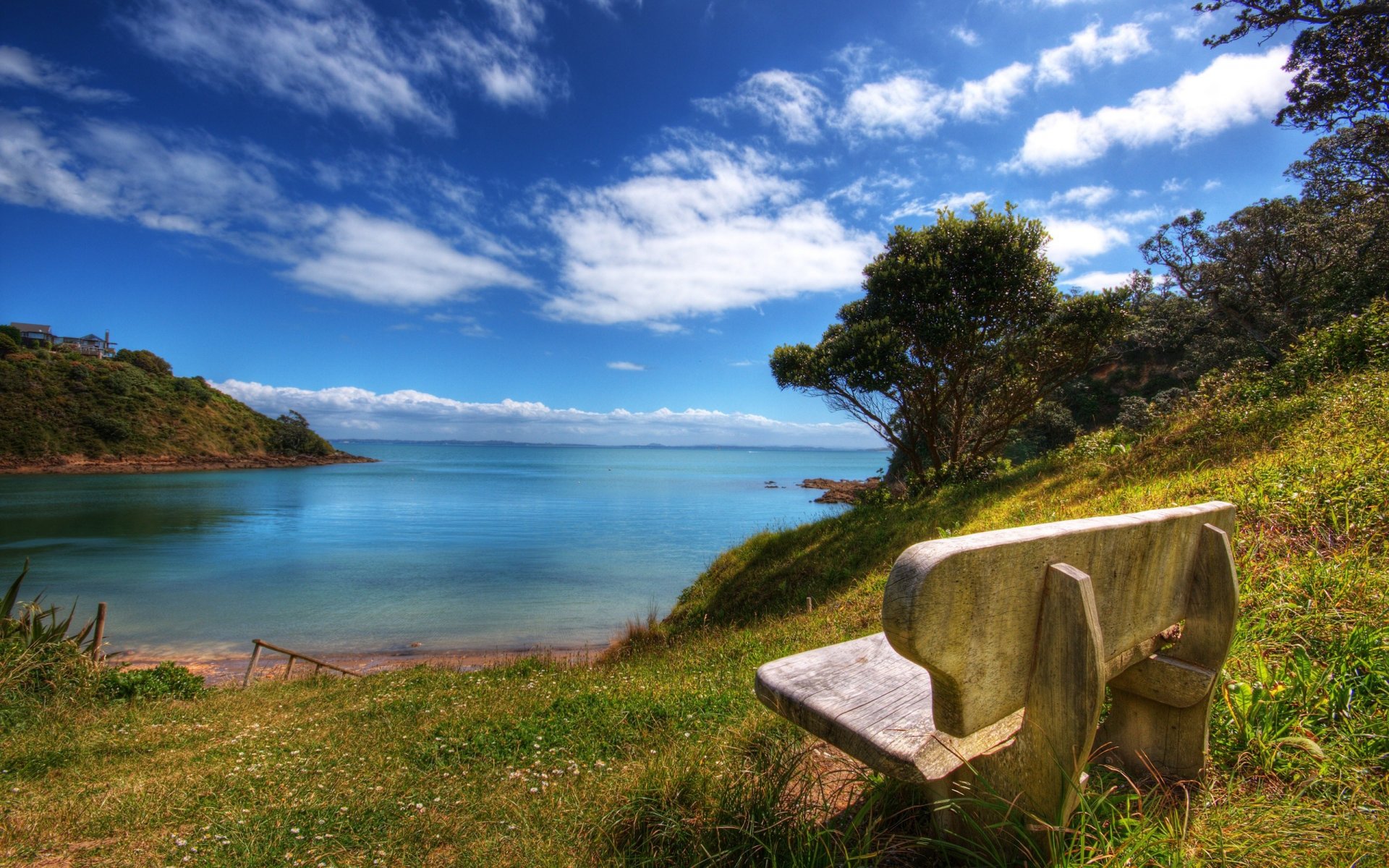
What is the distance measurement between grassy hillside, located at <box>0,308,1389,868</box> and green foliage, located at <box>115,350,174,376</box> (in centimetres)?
10924

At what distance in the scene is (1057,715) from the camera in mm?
1449

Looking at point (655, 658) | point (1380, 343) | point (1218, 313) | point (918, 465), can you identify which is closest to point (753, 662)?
point (655, 658)

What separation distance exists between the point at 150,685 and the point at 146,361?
4394 inches

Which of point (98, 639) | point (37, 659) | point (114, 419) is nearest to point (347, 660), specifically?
point (98, 639)

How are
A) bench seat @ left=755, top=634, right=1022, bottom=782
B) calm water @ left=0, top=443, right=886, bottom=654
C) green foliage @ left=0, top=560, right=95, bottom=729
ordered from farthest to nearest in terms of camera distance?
calm water @ left=0, top=443, right=886, bottom=654
green foliage @ left=0, top=560, right=95, bottom=729
bench seat @ left=755, top=634, right=1022, bottom=782

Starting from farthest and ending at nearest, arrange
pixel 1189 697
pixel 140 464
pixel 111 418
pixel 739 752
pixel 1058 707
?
pixel 140 464 < pixel 111 418 < pixel 739 752 < pixel 1189 697 < pixel 1058 707

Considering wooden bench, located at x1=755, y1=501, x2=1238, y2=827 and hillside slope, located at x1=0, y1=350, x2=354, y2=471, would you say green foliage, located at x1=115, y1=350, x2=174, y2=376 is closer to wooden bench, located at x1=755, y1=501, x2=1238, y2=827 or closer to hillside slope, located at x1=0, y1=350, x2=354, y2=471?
hillside slope, located at x1=0, y1=350, x2=354, y2=471

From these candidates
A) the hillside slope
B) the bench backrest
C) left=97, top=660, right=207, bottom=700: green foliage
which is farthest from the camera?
the hillside slope

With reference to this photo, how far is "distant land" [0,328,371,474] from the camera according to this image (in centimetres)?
6397

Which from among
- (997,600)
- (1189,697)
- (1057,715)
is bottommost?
(1189,697)

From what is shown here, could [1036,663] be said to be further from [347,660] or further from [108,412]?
[108,412]

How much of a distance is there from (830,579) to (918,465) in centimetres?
608

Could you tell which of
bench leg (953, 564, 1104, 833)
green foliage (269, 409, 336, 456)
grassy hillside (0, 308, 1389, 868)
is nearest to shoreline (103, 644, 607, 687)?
grassy hillside (0, 308, 1389, 868)

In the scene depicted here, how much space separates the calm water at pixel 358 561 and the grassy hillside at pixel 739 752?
8830 millimetres
